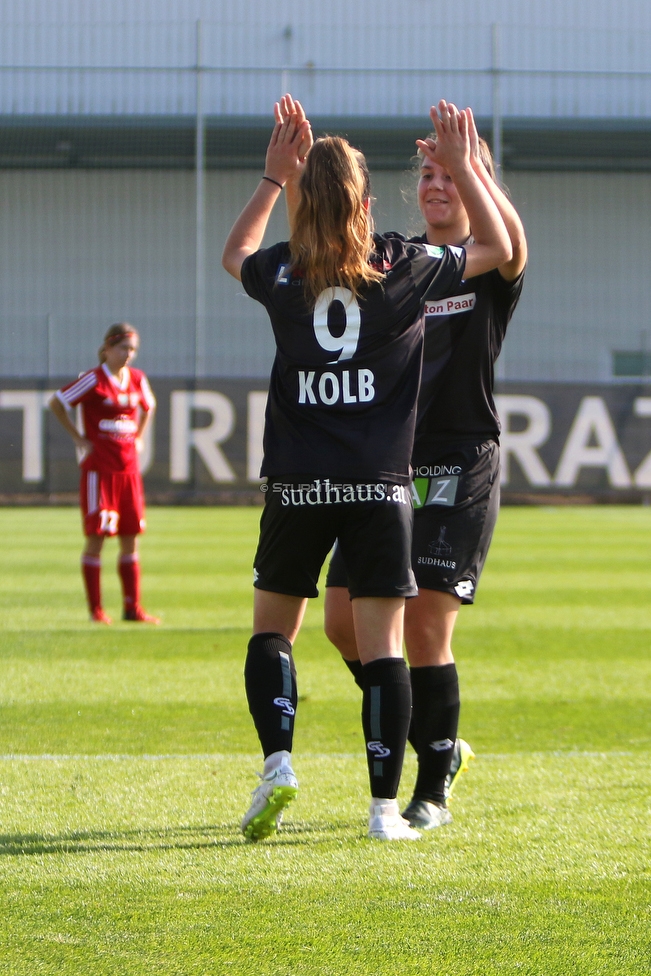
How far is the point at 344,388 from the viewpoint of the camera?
3.32m

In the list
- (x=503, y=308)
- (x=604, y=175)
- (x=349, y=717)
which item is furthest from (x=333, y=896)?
(x=604, y=175)

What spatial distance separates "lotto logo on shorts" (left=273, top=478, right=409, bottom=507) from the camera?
3.32 meters

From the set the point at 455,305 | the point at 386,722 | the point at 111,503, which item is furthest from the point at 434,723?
the point at 111,503

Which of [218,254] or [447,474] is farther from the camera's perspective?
[218,254]

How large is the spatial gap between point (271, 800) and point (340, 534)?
74 centimetres

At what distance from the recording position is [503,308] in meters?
3.88

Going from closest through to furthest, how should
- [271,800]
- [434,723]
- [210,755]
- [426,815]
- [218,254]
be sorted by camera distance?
Answer: [271,800], [426,815], [434,723], [210,755], [218,254]

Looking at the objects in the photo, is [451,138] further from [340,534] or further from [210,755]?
[210,755]

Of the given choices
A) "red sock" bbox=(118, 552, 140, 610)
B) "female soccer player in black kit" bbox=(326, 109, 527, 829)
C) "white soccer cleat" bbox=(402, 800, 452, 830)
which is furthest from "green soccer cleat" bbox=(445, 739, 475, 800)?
"red sock" bbox=(118, 552, 140, 610)

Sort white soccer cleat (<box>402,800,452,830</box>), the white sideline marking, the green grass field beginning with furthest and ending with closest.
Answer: the white sideline marking < white soccer cleat (<box>402,800,452,830</box>) < the green grass field

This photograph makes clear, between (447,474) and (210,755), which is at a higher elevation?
(447,474)

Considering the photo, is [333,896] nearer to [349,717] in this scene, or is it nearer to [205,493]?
[349,717]

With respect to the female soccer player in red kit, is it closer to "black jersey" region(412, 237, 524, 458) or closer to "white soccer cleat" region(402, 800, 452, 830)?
"black jersey" region(412, 237, 524, 458)

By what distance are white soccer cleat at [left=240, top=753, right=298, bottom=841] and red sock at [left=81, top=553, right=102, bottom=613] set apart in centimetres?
533
